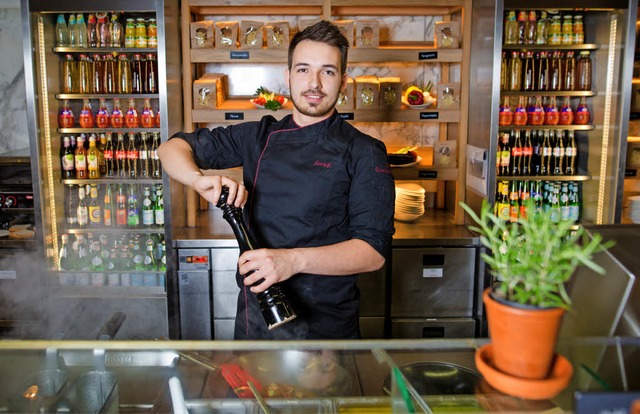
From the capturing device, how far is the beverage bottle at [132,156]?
163 inches

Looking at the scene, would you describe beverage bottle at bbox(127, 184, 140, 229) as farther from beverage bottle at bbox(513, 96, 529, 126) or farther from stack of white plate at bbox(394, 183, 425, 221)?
beverage bottle at bbox(513, 96, 529, 126)

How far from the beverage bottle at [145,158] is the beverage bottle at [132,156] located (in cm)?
3

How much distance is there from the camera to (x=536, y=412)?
1.10m

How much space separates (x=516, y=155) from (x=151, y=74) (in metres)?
2.49

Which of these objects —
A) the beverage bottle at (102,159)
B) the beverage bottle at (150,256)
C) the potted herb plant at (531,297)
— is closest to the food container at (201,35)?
the beverage bottle at (102,159)

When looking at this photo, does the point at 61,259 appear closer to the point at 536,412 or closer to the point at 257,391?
the point at 257,391

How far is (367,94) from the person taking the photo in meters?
4.04

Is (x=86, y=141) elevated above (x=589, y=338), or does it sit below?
above

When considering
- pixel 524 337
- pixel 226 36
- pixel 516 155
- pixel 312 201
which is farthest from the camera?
pixel 516 155

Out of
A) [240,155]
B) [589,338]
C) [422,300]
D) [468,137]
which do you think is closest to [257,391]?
[589,338]

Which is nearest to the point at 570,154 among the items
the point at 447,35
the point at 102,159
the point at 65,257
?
the point at 447,35

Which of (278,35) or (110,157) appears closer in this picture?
(278,35)

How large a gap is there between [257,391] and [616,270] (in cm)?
81

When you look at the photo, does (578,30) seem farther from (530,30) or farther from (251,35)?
(251,35)
